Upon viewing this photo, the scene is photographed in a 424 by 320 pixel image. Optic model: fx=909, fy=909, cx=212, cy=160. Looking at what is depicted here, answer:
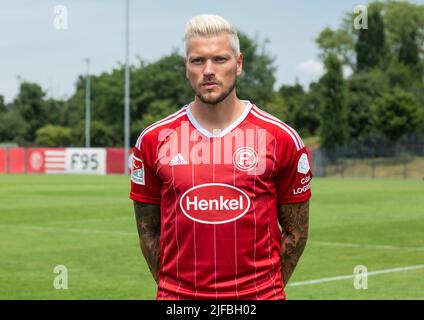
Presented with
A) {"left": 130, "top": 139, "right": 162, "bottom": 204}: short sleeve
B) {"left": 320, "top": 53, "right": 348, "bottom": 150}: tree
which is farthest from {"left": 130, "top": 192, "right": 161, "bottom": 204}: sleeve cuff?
{"left": 320, "top": 53, "right": 348, "bottom": 150}: tree

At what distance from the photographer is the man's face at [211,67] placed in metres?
3.93

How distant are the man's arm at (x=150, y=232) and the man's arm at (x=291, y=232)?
612mm

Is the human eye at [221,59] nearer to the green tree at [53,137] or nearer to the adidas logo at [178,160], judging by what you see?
the adidas logo at [178,160]

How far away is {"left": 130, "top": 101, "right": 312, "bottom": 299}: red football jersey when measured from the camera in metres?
3.96

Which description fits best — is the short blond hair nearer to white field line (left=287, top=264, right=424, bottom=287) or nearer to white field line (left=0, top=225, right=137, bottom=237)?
white field line (left=287, top=264, right=424, bottom=287)

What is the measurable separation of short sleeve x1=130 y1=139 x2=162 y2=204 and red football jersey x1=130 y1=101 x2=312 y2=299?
7 cm

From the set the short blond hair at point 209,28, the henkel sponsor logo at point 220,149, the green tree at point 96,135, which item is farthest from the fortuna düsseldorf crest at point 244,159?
the green tree at point 96,135

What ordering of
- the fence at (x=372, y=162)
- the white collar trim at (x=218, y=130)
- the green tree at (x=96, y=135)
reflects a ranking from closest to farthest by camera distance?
the white collar trim at (x=218, y=130)
the fence at (x=372, y=162)
the green tree at (x=96, y=135)

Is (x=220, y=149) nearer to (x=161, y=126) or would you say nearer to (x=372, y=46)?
(x=161, y=126)

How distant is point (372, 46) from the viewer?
9225cm

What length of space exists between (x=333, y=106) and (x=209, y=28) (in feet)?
229

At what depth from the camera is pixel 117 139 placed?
90.3 m

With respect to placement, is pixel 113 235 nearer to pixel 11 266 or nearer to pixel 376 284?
pixel 11 266
